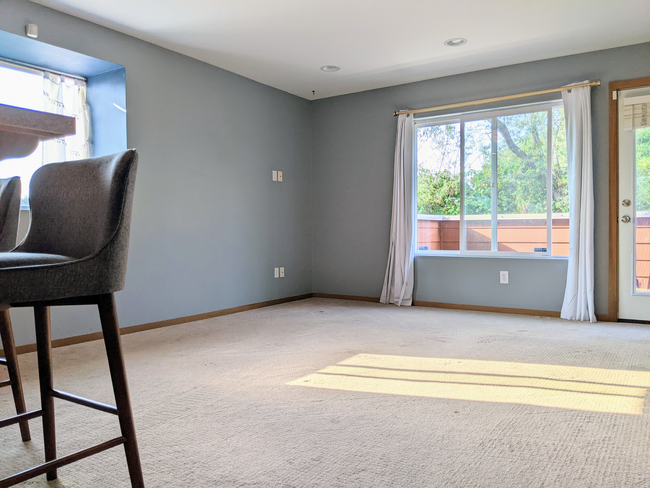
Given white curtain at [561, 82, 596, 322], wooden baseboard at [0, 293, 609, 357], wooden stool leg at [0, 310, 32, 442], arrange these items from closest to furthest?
wooden stool leg at [0, 310, 32, 442] < wooden baseboard at [0, 293, 609, 357] < white curtain at [561, 82, 596, 322]

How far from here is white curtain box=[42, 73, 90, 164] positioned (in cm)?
367

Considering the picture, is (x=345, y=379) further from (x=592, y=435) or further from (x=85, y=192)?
(x=85, y=192)

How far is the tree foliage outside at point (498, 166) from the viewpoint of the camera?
454cm

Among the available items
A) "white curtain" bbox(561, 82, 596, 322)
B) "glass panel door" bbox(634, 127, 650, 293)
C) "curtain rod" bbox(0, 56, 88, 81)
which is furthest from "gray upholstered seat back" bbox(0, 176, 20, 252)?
"glass panel door" bbox(634, 127, 650, 293)

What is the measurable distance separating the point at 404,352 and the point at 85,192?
2403mm

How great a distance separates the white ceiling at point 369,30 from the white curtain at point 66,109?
0.58 metres

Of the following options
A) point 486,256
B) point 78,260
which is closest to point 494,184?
point 486,256

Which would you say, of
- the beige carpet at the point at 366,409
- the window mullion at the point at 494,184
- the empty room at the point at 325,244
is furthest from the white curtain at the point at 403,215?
the beige carpet at the point at 366,409

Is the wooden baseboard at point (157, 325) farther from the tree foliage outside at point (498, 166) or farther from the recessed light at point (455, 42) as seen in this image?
the recessed light at point (455, 42)

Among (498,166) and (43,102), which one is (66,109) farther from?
(498,166)

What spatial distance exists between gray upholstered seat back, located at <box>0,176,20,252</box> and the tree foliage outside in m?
4.22

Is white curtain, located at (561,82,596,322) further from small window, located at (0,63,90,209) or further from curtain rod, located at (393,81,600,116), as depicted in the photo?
small window, located at (0,63,90,209)

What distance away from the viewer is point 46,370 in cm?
144

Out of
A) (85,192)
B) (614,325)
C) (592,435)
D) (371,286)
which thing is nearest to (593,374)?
(592,435)
